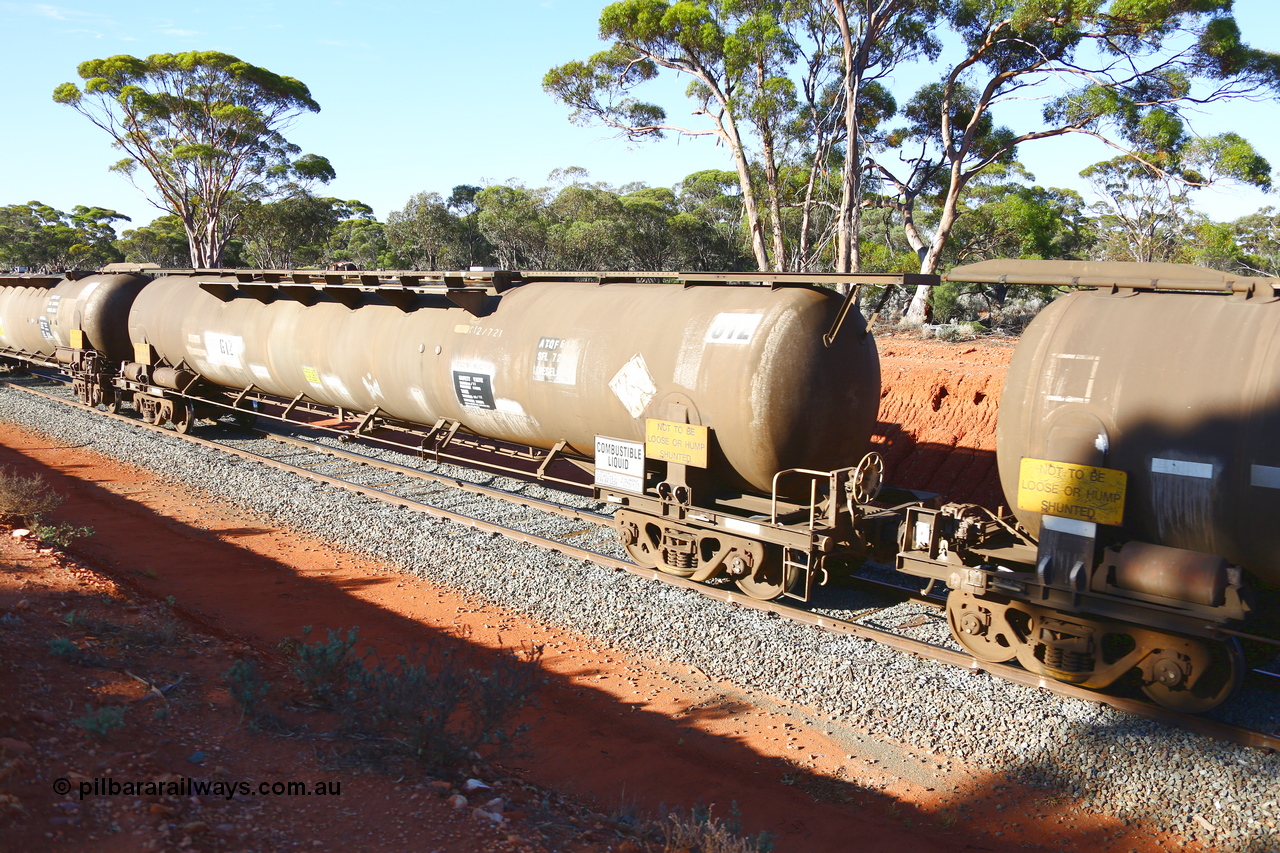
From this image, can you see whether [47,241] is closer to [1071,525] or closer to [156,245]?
[156,245]

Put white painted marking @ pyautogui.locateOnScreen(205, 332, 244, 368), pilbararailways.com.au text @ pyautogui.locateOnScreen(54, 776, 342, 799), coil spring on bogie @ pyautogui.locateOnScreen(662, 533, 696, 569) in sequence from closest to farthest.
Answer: pilbararailways.com.au text @ pyautogui.locateOnScreen(54, 776, 342, 799), coil spring on bogie @ pyautogui.locateOnScreen(662, 533, 696, 569), white painted marking @ pyautogui.locateOnScreen(205, 332, 244, 368)

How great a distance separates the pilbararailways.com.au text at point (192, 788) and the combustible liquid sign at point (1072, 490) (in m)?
6.13

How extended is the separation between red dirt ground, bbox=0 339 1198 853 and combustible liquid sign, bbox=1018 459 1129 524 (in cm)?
236

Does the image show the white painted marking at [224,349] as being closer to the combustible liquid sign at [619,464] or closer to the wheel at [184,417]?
the wheel at [184,417]

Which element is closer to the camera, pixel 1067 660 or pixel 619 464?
pixel 1067 660

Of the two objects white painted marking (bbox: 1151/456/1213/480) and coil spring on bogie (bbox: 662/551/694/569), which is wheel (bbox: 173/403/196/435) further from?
white painted marking (bbox: 1151/456/1213/480)

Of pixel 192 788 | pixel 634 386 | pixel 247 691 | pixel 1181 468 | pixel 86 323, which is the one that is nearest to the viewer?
pixel 192 788

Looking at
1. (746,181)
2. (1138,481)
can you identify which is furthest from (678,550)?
(746,181)

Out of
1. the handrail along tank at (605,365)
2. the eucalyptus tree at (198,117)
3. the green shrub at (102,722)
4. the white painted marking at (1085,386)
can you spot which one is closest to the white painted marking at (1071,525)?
the white painted marking at (1085,386)

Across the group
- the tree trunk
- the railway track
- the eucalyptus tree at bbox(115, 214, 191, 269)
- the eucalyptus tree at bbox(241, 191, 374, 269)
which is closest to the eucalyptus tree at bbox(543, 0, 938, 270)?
the tree trunk

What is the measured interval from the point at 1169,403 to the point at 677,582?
5.49 meters

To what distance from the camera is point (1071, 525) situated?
7051 millimetres

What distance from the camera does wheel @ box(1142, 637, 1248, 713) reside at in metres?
6.66

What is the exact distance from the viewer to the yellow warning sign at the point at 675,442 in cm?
913
